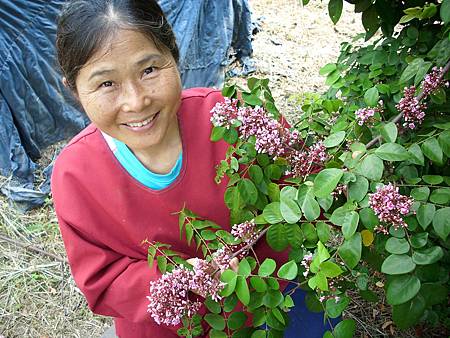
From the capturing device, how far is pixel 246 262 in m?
0.90

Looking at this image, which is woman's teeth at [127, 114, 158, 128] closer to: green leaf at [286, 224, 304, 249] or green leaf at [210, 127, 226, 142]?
green leaf at [210, 127, 226, 142]

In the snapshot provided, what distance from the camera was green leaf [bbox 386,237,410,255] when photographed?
2.59ft

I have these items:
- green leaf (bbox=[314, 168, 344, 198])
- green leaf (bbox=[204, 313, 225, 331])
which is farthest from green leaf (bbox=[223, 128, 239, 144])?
green leaf (bbox=[204, 313, 225, 331])

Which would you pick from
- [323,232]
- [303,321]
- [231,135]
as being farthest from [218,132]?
[303,321]

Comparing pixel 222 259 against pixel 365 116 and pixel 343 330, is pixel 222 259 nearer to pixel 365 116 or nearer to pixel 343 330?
pixel 343 330

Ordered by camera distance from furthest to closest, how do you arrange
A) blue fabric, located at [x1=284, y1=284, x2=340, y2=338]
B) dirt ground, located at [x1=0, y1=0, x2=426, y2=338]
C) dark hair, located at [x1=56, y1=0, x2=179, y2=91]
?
dirt ground, located at [x1=0, y1=0, x2=426, y2=338] → blue fabric, located at [x1=284, y1=284, x2=340, y2=338] → dark hair, located at [x1=56, y1=0, x2=179, y2=91]

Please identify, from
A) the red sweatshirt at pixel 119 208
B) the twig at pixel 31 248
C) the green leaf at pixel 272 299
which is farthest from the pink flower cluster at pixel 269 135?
the twig at pixel 31 248

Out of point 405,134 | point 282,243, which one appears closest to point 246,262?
point 282,243

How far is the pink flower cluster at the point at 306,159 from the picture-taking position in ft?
3.10

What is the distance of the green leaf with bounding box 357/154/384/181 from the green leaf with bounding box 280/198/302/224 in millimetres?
118

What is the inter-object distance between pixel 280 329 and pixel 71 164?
0.66m

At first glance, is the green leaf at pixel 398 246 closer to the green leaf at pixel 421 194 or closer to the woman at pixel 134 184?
the green leaf at pixel 421 194

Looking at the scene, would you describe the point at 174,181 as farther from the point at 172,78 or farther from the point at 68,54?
the point at 68,54

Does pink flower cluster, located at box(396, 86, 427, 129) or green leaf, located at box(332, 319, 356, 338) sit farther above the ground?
pink flower cluster, located at box(396, 86, 427, 129)
